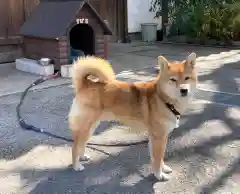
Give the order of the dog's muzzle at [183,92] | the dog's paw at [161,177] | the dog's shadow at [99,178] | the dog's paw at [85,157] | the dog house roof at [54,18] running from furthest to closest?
1. the dog house roof at [54,18]
2. the dog's paw at [85,157]
3. the dog's paw at [161,177]
4. the dog's shadow at [99,178]
5. the dog's muzzle at [183,92]

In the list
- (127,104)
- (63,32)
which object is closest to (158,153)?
(127,104)

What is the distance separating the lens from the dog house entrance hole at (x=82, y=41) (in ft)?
23.2

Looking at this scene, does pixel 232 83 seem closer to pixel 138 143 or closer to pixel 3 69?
pixel 138 143

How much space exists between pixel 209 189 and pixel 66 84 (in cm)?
366

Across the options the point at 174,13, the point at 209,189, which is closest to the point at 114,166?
the point at 209,189

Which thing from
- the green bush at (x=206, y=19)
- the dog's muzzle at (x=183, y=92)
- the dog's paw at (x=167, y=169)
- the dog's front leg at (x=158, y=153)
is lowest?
the dog's paw at (x=167, y=169)

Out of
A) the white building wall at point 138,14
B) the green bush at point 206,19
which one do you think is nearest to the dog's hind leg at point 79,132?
the green bush at point 206,19

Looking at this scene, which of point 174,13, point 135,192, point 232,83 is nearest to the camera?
point 135,192

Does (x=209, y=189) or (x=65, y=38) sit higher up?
(x=65, y=38)

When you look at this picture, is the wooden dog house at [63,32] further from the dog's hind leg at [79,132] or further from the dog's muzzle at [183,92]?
the dog's muzzle at [183,92]

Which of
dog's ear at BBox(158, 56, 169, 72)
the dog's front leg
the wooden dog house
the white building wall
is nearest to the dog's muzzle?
dog's ear at BBox(158, 56, 169, 72)

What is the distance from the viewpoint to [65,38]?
6492 mm

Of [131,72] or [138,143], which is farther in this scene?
[131,72]

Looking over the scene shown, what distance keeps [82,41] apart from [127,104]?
15.3ft
